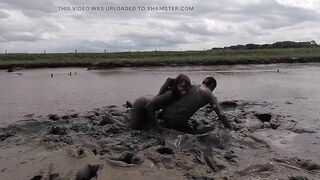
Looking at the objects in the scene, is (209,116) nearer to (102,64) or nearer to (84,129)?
(84,129)

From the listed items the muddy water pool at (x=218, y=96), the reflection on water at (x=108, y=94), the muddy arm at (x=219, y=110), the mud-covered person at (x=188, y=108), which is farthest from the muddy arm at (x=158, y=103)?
the reflection on water at (x=108, y=94)

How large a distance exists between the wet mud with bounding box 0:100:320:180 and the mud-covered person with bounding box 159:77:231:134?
25cm

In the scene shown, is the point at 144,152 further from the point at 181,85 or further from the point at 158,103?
the point at 181,85

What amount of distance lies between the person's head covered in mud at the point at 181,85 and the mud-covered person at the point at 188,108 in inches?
4.3

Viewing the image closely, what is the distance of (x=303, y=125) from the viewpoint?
38.0ft

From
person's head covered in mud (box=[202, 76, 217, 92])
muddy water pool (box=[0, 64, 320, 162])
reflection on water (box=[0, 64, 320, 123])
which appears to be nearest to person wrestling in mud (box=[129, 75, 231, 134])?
person's head covered in mud (box=[202, 76, 217, 92])

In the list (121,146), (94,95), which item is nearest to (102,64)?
(94,95)

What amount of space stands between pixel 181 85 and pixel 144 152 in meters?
1.94

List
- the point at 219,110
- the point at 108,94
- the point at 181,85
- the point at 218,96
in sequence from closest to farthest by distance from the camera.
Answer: the point at 219,110 < the point at 181,85 < the point at 218,96 < the point at 108,94

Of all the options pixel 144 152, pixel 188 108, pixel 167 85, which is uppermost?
pixel 167 85

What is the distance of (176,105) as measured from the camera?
989 centimetres

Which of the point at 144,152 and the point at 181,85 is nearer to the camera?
the point at 144,152

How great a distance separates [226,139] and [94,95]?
12.2 m

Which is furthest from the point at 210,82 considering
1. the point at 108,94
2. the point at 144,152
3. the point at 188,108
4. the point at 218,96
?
the point at 108,94
